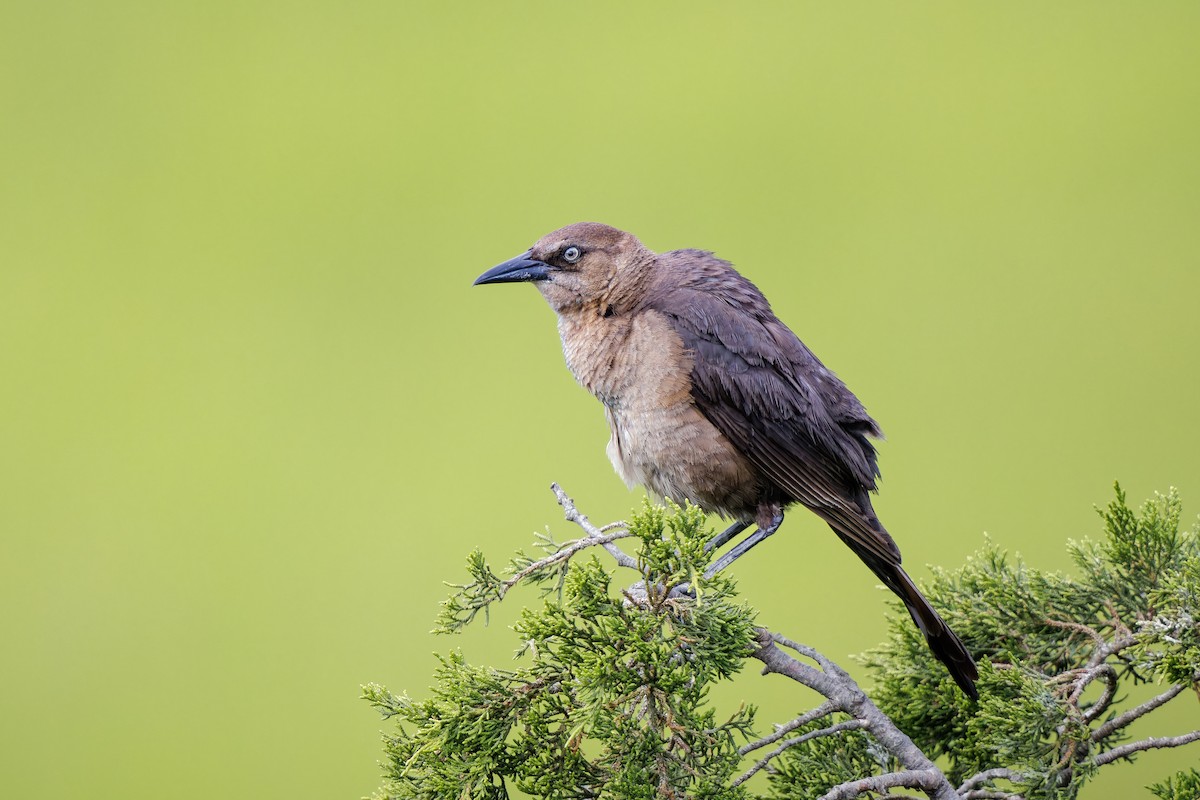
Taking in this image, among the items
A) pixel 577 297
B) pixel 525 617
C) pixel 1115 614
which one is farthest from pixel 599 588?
pixel 577 297

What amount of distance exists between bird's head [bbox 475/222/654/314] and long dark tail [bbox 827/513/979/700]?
2.80ft

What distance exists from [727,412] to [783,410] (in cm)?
13

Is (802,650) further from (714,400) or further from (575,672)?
(714,400)

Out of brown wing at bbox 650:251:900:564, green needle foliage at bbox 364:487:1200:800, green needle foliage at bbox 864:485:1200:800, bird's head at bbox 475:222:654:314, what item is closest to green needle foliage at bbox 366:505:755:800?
green needle foliage at bbox 364:487:1200:800

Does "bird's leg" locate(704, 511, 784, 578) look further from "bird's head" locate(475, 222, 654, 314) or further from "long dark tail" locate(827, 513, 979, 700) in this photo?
"bird's head" locate(475, 222, 654, 314)

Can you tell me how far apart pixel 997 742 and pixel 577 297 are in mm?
1520

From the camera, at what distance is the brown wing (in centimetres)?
A: 266

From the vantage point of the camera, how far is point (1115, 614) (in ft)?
7.20

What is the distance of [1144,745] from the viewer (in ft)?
6.40

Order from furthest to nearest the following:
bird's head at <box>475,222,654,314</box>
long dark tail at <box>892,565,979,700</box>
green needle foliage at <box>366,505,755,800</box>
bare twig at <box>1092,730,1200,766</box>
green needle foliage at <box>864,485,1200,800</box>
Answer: bird's head at <box>475,222,654,314</box> → long dark tail at <box>892,565,979,700</box> → green needle foliage at <box>864,485,1200,800</box> → bare twig at <box>1092,730,1200,766</box> → green needle foliage at <box>366,505,755,800</box>

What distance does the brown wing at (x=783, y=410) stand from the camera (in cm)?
266

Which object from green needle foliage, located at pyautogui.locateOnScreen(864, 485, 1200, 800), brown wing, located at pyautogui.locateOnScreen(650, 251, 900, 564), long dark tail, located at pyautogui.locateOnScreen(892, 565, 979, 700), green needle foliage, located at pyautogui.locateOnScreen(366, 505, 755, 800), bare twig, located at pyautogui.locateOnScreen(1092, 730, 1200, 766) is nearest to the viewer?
green needle foliage, located at pyautogui.locateOnScreen(366, 505, 755, 800)

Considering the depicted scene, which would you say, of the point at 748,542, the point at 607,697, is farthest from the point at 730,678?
the point at 748,542

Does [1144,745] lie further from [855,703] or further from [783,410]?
[783,410]
